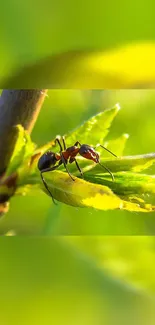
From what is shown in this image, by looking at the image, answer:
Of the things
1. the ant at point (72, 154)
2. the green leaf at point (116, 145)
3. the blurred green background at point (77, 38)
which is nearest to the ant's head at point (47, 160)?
the ant at point (72, 154)

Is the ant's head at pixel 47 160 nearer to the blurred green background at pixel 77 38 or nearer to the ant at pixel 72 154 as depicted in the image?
the ant at pixel 72 154

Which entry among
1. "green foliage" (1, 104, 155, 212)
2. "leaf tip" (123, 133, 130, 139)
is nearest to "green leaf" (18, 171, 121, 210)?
"green foliage" (1, 104, 155, 212)

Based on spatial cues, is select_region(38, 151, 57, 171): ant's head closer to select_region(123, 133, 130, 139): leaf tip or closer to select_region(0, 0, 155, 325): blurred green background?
select_region(0, 0, 155, 325): blurred green background

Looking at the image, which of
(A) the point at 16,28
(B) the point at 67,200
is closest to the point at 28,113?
(B) the point at 67,200

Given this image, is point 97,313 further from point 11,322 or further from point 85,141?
point 85,141

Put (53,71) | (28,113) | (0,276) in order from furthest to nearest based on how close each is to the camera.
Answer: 1. (0,276)
2. (53,71)
3. (28,113)
